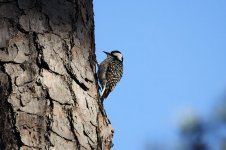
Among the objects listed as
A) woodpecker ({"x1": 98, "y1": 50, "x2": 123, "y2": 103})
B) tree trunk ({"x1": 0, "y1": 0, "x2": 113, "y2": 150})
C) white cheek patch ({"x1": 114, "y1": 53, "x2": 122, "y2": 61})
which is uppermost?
white cheek patch ({"x1": 114, "y1": 53, "x2": 122, "y2": 61})

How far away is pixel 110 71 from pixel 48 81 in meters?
4.25

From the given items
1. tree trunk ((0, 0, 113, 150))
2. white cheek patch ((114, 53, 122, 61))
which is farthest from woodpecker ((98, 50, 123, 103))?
tree trunk ((0, 0, 113, 150))

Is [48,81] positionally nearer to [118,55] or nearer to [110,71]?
[110,71]

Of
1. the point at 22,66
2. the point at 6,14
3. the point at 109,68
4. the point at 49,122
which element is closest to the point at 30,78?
the point at 22,66

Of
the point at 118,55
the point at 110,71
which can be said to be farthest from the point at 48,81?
the point at 118,55

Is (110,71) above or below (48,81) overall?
above

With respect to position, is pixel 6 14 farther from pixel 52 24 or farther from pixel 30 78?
pixel 30 78

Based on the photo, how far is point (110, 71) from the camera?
Answer: 6.71m

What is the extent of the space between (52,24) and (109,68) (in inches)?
159

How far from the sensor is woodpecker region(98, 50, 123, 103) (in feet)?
20.6

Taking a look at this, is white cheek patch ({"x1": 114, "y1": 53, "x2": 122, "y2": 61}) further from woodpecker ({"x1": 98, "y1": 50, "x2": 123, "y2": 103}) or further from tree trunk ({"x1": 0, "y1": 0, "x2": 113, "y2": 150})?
tree trunk ({"x1": 0, "y1": 0, "x2": 113, "y2": 150})

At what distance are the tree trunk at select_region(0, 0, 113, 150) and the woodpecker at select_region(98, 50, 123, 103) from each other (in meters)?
3.21

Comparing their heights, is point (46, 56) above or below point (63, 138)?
above

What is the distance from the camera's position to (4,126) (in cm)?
227
